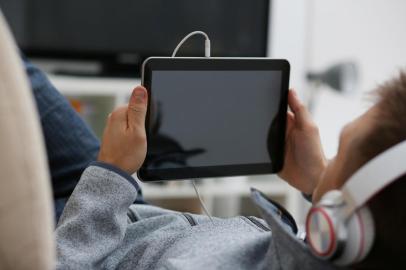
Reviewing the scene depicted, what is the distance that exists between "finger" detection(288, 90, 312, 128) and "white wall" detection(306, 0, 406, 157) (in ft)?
6.91

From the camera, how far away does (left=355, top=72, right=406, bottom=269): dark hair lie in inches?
23.6

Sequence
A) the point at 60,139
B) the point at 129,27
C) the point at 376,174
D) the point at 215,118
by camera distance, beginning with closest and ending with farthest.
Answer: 1. the point at 376,174
2. the point at 215,118
3. the point at 60,139
4. the point at 129,27

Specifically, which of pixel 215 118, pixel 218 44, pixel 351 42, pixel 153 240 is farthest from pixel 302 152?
pixel 351 42

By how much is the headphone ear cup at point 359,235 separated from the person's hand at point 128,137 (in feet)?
1.01

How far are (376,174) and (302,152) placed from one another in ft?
1.34

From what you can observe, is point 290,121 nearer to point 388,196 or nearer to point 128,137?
point 128,137

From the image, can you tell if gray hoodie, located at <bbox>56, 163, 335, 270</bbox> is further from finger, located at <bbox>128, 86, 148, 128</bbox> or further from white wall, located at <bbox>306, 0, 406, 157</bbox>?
white wall, located at <bbox>306, 0, 406, 157</bbox>

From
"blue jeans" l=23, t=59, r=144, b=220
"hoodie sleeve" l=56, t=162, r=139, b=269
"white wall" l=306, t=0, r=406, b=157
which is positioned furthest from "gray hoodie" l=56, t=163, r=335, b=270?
"white wall" l=306, t=0, r=406, b=157

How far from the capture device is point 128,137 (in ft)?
2.75

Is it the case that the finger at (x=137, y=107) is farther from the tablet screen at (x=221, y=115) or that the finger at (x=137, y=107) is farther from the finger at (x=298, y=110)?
the finger at (x=298, y=110)

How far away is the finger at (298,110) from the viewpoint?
98 centimetres

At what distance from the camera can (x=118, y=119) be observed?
0.85m

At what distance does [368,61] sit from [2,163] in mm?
2846

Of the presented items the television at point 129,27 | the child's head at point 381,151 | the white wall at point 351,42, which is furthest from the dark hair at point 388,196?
the white wall at point 351,42
